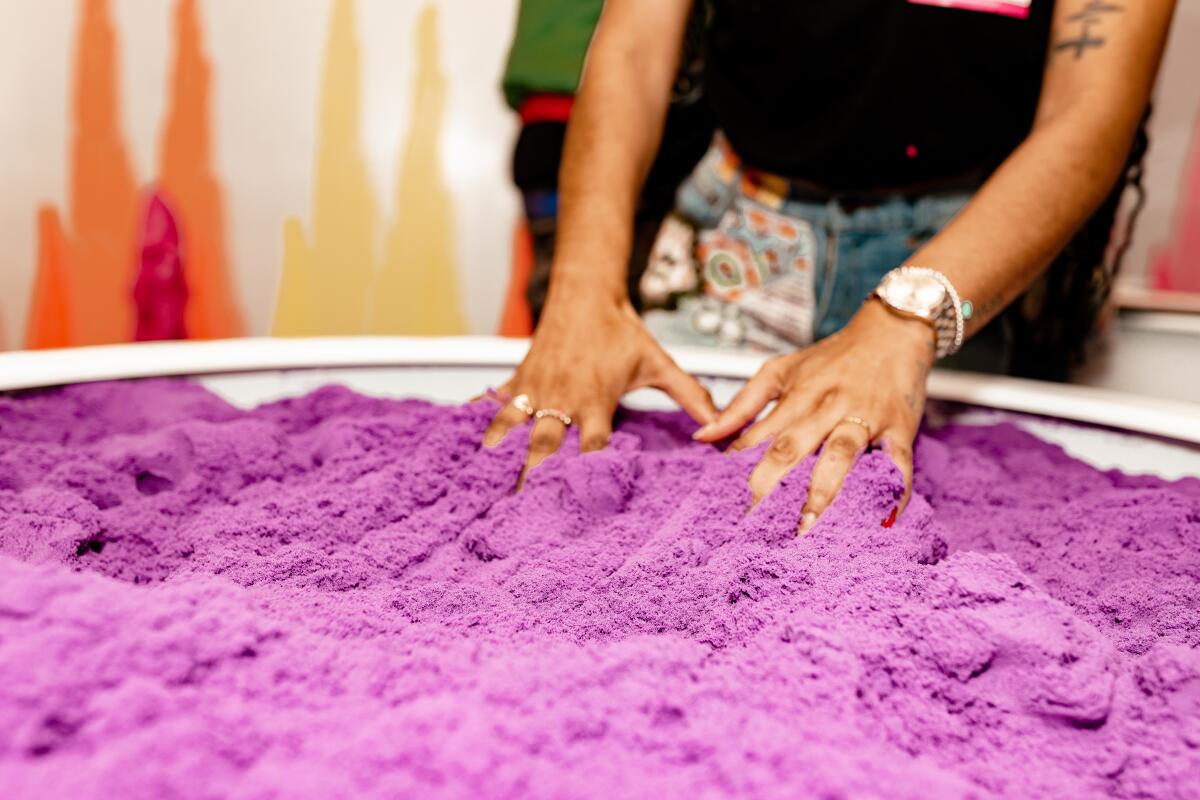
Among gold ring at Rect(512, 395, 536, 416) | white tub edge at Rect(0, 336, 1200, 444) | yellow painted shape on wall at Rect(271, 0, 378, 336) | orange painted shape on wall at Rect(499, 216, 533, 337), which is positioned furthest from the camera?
orange painted shape on wall at Rect(499, 216, 533, 337)

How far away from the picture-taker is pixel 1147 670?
17.1 inches

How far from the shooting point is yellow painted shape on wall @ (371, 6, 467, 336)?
167 centimetres

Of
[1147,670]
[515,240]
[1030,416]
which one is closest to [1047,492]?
[1030,416]

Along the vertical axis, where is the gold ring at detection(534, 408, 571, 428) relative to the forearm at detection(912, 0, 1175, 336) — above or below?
below

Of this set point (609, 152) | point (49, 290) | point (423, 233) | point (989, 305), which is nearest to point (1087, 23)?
point (989, 305)

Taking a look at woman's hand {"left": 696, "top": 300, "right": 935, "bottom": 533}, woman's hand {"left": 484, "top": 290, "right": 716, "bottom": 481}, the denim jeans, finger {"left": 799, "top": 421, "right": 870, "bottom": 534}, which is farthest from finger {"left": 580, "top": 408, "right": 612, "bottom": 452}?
the denim jeans

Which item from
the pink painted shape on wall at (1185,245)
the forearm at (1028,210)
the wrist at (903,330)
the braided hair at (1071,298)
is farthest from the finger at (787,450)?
the pink painted shape on wall at (1185,245)

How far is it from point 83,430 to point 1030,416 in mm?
1135

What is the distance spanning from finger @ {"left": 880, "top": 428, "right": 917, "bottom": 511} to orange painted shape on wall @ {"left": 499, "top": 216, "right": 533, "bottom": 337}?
42.9 inches

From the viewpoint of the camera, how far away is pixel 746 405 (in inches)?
31.3

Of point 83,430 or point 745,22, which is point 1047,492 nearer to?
point 745,22

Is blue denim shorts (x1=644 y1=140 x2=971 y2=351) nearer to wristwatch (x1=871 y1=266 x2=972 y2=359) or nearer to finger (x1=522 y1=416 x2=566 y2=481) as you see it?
wristwatch (x1=871 y1=266 x2=972 y2=359)

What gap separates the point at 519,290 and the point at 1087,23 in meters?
1.11

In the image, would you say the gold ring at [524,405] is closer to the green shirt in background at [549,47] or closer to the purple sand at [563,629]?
the purple sand at [563,629]
